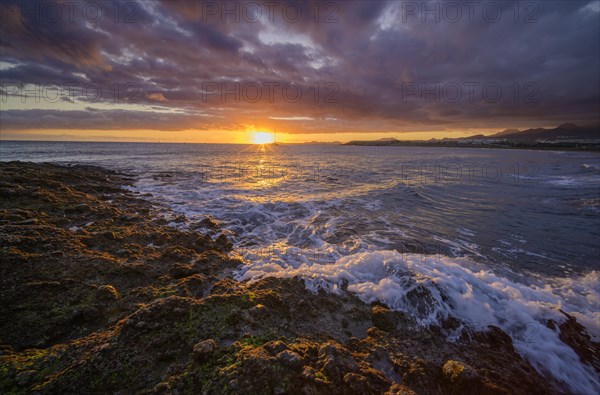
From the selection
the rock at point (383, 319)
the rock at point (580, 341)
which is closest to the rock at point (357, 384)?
the rock at point (383, 319)

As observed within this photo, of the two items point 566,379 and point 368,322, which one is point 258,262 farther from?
point 566,379

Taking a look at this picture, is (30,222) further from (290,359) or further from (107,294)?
(290,359)

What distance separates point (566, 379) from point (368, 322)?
280 cm

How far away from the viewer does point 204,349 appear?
3146mm

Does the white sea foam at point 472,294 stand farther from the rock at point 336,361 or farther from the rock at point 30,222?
the rock at point 30,222

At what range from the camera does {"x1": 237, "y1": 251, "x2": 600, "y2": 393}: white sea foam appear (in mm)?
3897

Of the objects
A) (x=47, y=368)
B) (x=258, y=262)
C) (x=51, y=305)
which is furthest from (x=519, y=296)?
(x=51, y=305)

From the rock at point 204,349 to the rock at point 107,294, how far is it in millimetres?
2158

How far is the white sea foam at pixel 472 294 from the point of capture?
390 cm

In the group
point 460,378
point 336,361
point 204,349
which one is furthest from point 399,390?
point 204,349

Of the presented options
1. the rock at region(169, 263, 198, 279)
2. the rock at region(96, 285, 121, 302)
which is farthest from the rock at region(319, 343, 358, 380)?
the rock at region(96, 285, 121, 302)

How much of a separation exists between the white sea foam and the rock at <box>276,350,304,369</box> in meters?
2.14

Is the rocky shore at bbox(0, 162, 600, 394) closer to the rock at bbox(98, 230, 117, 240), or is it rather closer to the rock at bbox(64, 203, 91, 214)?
the rock at bbox(98, 230, 117, 240)

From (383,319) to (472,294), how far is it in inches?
90.8
